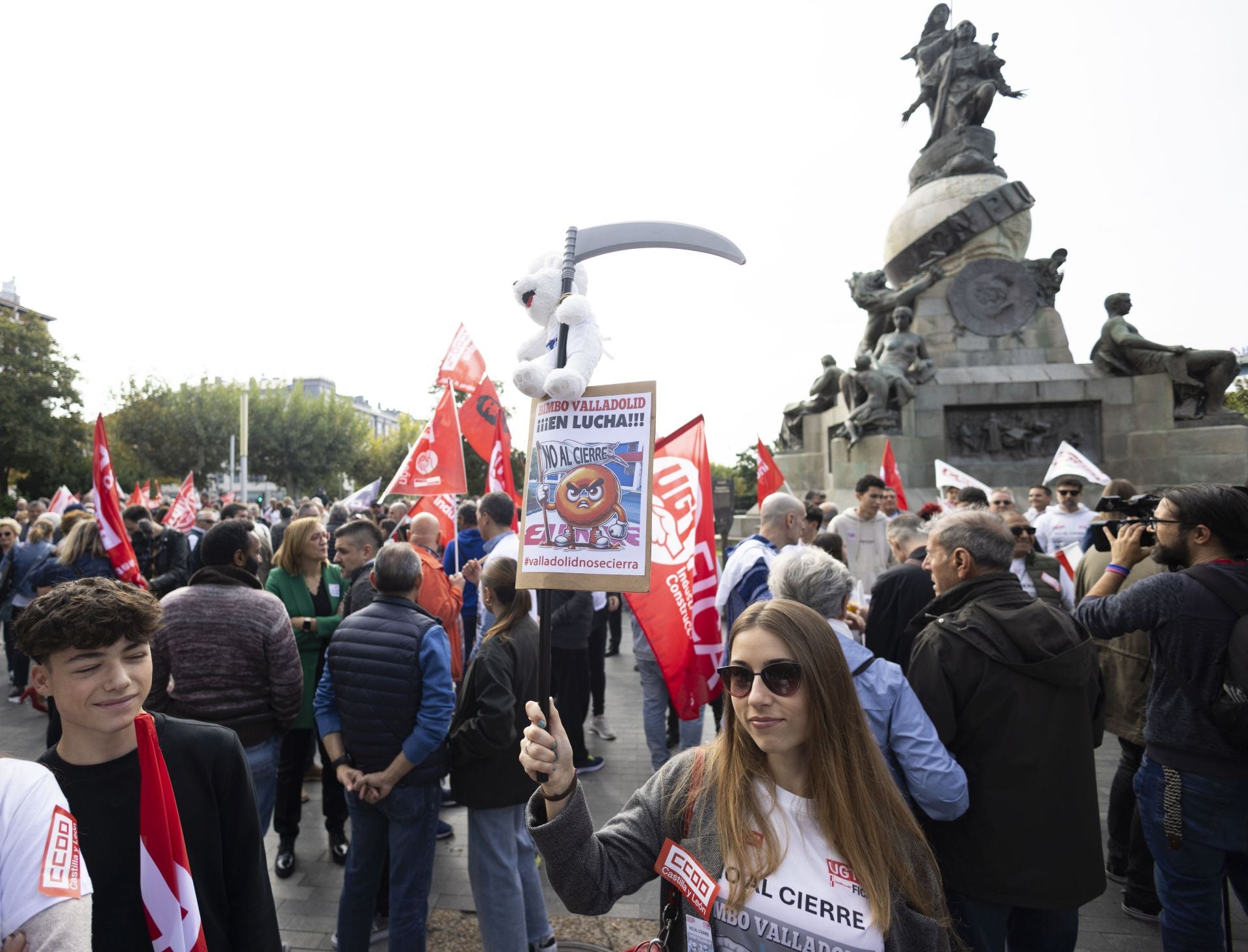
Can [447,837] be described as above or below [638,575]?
below

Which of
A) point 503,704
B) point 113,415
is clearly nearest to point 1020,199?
point 503,704

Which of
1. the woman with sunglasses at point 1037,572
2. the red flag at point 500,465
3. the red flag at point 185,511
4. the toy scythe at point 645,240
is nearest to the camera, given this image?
the toy scythe at point 645,240

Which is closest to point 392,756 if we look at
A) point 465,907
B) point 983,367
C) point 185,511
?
point 465,907

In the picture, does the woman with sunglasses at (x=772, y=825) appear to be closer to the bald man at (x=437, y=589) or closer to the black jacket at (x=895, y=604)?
the black jacket at (x=895, y=604)

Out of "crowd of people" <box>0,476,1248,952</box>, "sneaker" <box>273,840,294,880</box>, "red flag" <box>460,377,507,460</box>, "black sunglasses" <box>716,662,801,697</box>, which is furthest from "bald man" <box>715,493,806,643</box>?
"red flag" <box>460,377,507,460</box>

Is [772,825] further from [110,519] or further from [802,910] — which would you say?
[110,519]

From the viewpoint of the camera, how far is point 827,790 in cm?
171

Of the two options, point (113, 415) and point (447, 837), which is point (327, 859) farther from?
point (113, 415)

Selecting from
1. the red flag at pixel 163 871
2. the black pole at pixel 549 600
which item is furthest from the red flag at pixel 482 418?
the red flag at pixel 163 871

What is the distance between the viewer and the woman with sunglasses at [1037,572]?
5246mm

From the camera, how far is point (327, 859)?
4.59 metres

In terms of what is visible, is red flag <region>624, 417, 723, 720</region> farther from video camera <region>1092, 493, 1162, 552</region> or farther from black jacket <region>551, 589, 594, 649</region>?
video camera <region>1092, 493, 1162, 552</region>

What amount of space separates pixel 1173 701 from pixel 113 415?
154ft

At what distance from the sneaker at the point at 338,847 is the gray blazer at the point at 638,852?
136 inches
